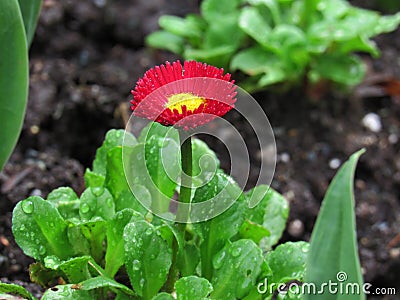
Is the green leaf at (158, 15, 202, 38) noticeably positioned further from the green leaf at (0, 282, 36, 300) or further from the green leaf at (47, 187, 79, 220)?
the green leaf at (0, 282, 36, 300)

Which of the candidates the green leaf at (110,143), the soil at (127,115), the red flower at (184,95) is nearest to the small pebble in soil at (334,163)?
the soil at (127,115)

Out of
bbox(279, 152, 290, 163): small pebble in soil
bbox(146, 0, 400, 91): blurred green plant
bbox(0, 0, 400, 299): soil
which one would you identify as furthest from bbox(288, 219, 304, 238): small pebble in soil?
bbox(146, 0, 400, 91): blurred green plant

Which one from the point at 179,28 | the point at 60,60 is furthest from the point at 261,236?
the point at 60,60

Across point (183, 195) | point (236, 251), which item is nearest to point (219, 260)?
point (236, 251)

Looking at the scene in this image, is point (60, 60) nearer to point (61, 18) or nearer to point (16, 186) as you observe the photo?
point (61, 18)

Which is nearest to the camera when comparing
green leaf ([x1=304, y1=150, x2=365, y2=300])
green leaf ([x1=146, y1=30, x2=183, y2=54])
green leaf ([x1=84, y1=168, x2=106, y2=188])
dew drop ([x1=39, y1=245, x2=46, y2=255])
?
green leaf ([x1=304, y1=150, x2=365, y2=300])

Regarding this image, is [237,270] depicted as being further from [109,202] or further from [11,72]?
[11,72]
